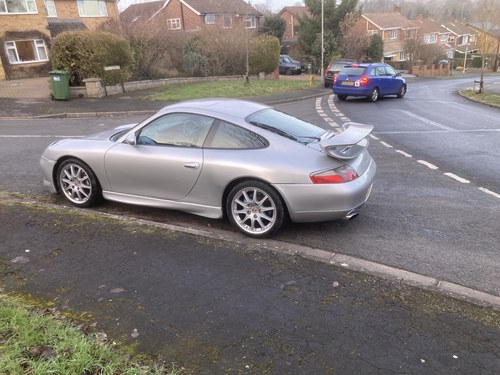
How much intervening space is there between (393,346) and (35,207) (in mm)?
4496

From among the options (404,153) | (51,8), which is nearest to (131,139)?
(404,153)

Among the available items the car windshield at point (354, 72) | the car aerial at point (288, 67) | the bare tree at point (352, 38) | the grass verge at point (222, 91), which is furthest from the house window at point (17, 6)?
the bare tree at point (352, 38)

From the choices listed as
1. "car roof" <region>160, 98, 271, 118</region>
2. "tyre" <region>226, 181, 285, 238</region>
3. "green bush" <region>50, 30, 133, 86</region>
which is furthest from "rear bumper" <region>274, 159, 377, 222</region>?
"green bush" <region>50, 30, 133, 86</region>

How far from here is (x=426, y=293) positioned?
3.55 meters

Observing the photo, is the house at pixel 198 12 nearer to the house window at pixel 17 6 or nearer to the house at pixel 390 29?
the house at pixel 390 29

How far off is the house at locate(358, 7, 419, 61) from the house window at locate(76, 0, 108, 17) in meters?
38.2

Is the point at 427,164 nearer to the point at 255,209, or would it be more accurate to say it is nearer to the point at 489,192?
the point at 489,192

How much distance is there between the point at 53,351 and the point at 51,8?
41.2m

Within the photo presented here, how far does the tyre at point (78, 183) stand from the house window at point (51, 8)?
37484mm

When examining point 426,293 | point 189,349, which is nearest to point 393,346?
point 426,293

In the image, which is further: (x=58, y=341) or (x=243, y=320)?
(x=243, y=320)

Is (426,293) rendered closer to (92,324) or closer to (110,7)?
(92,324)

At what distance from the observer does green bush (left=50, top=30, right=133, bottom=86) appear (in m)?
18.3

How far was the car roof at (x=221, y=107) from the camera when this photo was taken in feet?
16.5
